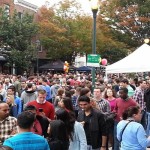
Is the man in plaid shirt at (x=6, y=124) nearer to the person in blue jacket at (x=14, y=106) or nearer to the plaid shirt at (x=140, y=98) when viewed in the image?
the person in blue jacket at (x=14, y=106)

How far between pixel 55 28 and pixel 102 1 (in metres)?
5.81

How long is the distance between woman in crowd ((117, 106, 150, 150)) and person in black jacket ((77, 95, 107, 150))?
0.52 metres

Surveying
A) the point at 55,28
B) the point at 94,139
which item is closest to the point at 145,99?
the point at 94,139

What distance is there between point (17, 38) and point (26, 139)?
101 ft

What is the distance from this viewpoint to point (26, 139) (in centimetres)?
461

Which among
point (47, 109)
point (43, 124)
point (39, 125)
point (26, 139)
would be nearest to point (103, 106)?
point (47, 109)

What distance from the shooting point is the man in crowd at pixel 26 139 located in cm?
458

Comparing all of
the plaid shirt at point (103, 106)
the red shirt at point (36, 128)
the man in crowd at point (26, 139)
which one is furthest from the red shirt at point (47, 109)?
the man in crowd at point (26, 139)

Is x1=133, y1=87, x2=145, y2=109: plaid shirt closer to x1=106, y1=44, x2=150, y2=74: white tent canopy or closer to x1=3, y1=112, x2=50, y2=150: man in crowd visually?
x1=106, y1=44, x2=150, y2=74: white tent canopy

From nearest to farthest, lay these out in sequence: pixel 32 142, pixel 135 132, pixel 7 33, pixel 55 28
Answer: pixel 32 142 → pixel 135 132 → pixel 7 33 → pixel 55 28

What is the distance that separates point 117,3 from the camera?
3953 centimetres

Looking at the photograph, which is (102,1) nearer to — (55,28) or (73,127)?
(55,28)

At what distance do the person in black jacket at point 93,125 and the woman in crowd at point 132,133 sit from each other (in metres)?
0.52

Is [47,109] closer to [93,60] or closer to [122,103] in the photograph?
[122,103]
